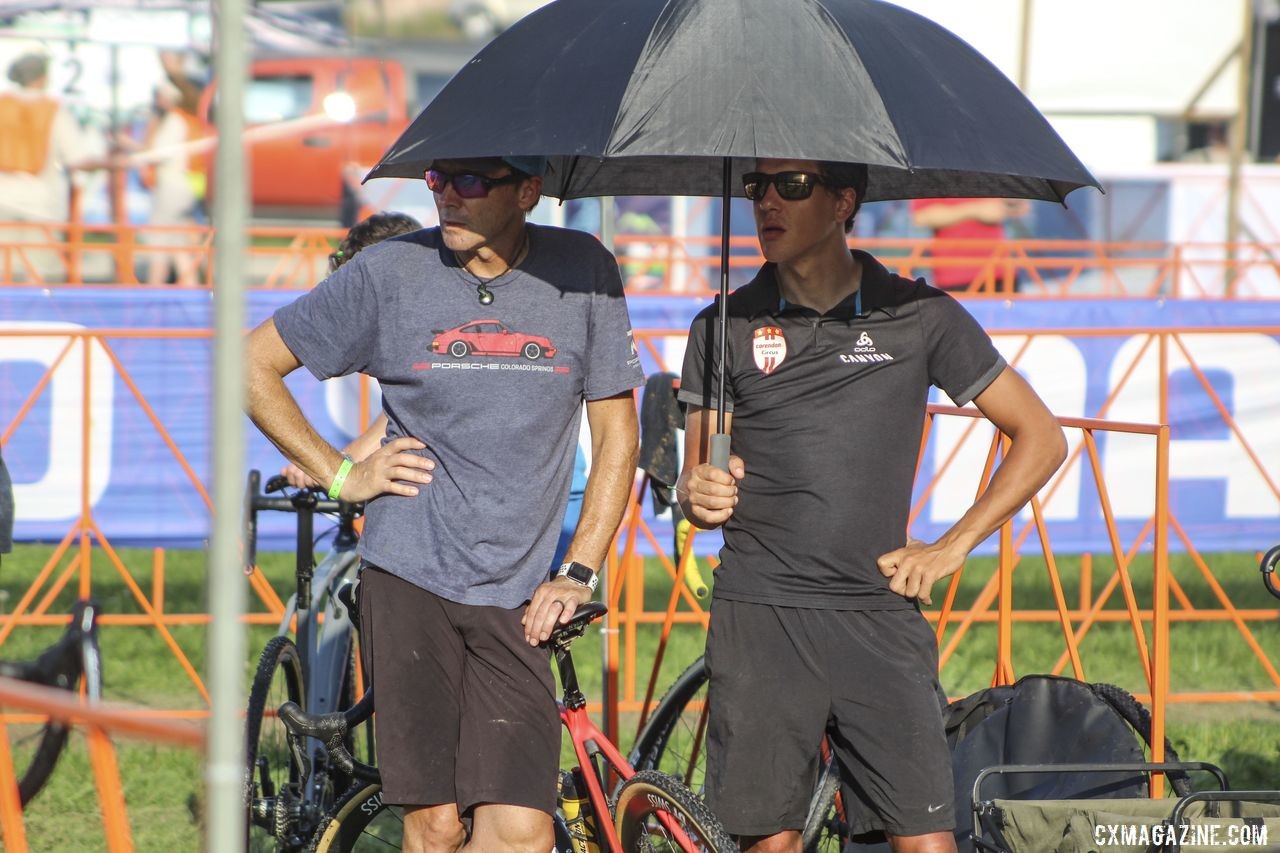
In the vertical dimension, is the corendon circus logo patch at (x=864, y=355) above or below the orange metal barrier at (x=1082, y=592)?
above

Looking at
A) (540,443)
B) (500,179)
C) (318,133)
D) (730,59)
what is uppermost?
(318,133)

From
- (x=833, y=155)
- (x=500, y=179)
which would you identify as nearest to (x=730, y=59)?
(x=833, y=155)

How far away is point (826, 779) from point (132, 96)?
1631 cm

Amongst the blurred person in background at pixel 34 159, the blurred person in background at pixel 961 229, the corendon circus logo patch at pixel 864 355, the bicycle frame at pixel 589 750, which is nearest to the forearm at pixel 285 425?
the bicycle frame at pixel 589 750

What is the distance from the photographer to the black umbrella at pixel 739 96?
3031 mm

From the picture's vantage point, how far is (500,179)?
131 inches

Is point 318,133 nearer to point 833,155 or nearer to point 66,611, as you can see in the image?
point 66,611

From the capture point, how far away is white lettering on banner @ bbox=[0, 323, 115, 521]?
748 centimetres

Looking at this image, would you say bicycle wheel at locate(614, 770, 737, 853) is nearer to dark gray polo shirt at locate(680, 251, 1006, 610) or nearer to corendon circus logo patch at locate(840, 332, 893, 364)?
dark gray polo shirt at locate(680, 251, 1006, 610)

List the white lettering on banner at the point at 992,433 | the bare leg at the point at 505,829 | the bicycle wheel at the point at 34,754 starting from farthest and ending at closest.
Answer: the white lettering on banner at the point at 992,433
the bare leg at the point at 505,829
the bicycle wheel at the point at 34,754

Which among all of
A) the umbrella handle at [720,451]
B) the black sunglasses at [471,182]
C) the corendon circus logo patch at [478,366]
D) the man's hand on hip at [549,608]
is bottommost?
the man's hand on hip at [549,608]

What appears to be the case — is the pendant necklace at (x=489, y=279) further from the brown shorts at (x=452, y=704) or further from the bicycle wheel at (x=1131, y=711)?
the bicycle wheel at (x=1131, y=711)

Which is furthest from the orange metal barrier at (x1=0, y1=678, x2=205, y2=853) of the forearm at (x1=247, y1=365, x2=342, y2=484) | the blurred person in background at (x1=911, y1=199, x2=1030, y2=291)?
the blurred person in background at (x1=911, y1=199, x2=1030, y2=291)

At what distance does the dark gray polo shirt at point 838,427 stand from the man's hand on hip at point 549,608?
1.09 ft
